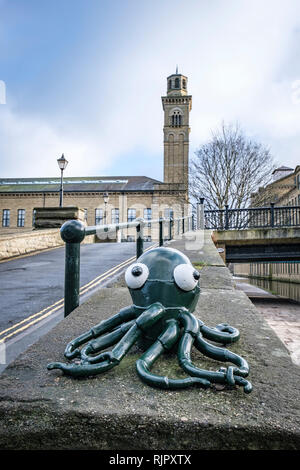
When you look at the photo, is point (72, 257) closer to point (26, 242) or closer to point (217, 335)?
point (217, 335)

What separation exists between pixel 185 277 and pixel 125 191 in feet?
Result: 153

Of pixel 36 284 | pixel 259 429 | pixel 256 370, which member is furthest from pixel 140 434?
pixel 36 284

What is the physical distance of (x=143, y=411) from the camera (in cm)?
104

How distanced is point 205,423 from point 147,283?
2.20ft

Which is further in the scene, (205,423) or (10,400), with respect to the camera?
(10,400)

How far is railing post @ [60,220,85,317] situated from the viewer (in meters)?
2.13

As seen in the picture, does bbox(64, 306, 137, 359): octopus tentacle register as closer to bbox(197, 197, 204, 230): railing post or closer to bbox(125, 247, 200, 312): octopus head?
bbox(125, 247, 200, 312): octopus head

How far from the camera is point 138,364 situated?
4.09 ft

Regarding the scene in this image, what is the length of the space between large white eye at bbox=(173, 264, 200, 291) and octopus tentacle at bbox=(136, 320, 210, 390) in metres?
0.18

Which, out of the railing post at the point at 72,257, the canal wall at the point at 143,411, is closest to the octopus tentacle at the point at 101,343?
the canal wall at the point at 143,411

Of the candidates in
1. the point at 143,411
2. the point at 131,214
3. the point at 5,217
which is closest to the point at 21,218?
Answer: the point at 5,217
